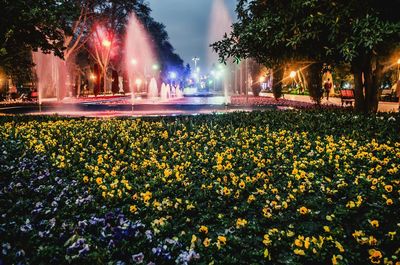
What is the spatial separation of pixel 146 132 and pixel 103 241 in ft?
20.5

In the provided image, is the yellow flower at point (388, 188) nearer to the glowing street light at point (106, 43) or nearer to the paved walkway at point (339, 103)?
the paved walkway at point (339, 103)

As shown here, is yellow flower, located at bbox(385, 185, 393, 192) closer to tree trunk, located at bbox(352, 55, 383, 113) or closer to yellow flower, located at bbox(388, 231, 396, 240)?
yellow flower, located at bbox(388, 231, 396, 240)

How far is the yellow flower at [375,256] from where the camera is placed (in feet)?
10.3

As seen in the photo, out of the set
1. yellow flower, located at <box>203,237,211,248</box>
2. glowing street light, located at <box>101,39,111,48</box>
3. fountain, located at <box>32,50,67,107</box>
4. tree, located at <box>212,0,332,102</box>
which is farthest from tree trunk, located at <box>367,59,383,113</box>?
fountain, located at <box>32,50,67,107</box>

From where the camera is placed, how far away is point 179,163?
658 centimetres

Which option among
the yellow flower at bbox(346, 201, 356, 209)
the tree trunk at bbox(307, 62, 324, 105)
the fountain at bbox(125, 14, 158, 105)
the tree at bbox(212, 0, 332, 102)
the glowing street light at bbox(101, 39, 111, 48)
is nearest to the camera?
the yellow flower at bbox(346, 201, 356, 209)

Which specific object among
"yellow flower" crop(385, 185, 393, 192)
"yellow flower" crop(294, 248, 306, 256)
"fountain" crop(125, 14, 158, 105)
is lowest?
"yellow flower" crop(294, 248, 306, 256)

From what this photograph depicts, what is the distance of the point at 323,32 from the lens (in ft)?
34.0

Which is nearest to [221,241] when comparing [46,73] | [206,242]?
[206,242]

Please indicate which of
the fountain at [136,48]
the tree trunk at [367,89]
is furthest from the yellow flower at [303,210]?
the fountain at [136,48]

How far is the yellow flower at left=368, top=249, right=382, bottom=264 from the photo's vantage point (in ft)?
10.3

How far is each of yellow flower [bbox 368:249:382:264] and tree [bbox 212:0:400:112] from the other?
253 inches

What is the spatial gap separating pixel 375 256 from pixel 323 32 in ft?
27.5

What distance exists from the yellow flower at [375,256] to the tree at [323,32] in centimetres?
642
